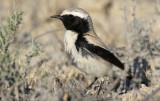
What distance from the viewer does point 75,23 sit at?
6879 mm

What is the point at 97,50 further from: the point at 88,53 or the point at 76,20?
the point at 76,20

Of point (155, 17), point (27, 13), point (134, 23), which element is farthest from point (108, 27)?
point (155, 17)

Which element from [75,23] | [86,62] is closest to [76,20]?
[75,23]

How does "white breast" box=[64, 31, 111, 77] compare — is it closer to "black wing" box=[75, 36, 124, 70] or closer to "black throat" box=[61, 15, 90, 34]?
"black wing" box=[75, 36, 124, 70]

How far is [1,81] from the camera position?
16.1 feet

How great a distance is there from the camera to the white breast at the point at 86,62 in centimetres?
623

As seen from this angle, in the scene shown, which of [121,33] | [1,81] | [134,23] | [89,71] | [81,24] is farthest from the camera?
[121,33]

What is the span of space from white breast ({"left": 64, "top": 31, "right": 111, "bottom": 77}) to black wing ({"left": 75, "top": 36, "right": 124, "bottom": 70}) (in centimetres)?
8

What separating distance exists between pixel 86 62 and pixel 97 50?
1.01 ft

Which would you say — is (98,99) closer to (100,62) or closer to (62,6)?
(100,62)

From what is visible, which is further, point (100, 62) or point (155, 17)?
point (155, 17)

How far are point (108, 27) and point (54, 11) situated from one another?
1919mm

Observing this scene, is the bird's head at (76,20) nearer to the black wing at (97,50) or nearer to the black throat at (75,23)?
the black throat at (75,23)

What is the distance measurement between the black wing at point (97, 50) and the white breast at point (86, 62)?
80mm
